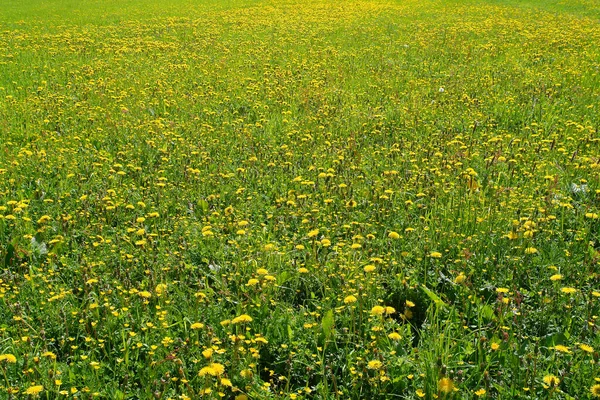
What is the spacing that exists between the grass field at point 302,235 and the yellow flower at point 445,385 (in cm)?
1

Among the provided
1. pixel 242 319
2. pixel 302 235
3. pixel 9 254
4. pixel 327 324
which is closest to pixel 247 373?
pixel 242 319

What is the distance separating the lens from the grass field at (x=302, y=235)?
3324 millimetres

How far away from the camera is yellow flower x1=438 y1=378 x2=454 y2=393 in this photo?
2.96 m

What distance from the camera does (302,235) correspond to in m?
4.88

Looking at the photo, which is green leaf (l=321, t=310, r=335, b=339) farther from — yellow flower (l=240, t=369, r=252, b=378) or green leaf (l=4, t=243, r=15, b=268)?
green leaf (l=4, t=243, r=15, b=268)

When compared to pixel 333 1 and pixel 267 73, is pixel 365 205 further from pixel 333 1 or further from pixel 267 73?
pixel 333 1

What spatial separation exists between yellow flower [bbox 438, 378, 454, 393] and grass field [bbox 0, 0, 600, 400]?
1 centimetres

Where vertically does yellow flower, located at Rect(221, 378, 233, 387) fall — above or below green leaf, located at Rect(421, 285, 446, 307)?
above

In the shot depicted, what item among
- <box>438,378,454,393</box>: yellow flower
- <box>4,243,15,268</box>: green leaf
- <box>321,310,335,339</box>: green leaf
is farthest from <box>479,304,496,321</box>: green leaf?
<box>4,243,15,268</box>: green leaf

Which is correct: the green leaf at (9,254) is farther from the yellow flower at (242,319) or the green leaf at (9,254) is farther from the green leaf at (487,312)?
the green leaf at (487,312)

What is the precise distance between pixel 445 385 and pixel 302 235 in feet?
7.03

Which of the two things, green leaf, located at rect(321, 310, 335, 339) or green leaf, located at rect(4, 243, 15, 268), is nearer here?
green leaf, located at rect(321, 310, 335, 339)

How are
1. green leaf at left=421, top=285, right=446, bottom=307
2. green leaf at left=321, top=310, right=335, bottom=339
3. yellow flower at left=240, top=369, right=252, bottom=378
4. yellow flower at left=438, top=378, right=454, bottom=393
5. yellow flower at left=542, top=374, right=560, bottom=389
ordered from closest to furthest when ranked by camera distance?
yellow flower at left=542, top=374, right=560, bottom=389 → yellow flower at left=438, top=378, right=454, bottom=393 → yellow flower at left=240, top=369, right=252, bottom=378 → green leaf at left=321, top=310, right=335, bottom=339 → green leaf at left=421, top=285, right=446, bottom=307

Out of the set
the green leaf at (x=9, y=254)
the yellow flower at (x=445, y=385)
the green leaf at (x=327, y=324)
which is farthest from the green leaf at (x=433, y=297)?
the green leaf at (x=9, y=254)
